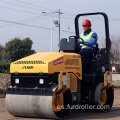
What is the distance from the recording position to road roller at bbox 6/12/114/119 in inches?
292

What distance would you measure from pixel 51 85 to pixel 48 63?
0.51 m

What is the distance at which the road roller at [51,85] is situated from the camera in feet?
24.3

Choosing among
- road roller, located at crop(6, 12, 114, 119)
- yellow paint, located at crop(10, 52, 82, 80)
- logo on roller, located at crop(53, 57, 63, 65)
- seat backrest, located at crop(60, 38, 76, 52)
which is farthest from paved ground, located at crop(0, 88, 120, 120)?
seat backrest, located at crop(60, 38, 76, 52)

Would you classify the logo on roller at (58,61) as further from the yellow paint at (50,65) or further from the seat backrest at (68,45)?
the seat backrest at (68,45)

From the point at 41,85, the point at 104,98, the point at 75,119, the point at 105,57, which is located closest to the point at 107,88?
the point at 104,98

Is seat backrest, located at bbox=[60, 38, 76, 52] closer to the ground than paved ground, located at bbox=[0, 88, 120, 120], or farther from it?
farther from it

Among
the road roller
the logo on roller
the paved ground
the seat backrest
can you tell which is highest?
the seat backrest

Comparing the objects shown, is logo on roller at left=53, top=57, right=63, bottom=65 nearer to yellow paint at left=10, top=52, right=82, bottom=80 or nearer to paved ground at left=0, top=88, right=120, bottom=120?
yellow paint at left=10, top=52, right=82, bottom=80

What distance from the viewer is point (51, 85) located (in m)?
7.53

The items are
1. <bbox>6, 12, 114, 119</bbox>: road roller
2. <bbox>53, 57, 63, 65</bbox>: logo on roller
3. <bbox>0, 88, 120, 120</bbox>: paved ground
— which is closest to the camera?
<bbox>6, 12, 114, 119</bbox>: road roller

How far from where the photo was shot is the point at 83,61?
28.5ft

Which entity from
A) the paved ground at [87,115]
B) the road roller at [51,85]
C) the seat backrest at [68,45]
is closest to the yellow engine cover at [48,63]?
the road roller at [51,85]

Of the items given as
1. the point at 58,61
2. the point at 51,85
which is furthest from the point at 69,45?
the point at 51,85

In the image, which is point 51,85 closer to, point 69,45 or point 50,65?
point 50,65
